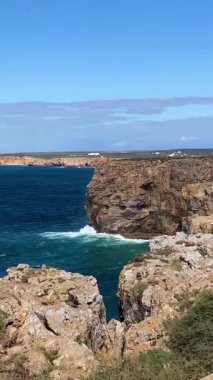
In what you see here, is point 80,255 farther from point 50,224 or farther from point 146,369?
point 146,369

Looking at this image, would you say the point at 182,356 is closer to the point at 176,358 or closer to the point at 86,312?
the point at 176,358

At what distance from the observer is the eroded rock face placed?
19016 mm

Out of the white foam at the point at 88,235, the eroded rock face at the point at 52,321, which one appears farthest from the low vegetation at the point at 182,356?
the white foam at the point at 88,235

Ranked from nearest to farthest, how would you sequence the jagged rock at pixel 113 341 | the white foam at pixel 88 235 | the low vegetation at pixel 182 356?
the low vegetation at pixel 182 356, the jagged rock at pixel 113 341, the white foam at pixel 88 235

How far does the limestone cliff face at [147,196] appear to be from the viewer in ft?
251

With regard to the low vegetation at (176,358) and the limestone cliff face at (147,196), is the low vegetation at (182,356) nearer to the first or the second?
the low vegetation at (176,358)

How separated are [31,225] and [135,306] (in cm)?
6268

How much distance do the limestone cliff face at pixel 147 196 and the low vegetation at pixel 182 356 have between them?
53165 millimetres

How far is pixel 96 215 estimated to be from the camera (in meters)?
82.8

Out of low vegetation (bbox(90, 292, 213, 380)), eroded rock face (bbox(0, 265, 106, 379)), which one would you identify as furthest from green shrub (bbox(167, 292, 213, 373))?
eroded rock face (bbox(0, 265, 106, 379))

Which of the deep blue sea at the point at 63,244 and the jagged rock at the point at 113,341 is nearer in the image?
the jagged rock at the point at 113,341

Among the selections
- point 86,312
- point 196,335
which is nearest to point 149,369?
point 196,335

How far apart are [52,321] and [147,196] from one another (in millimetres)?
57341

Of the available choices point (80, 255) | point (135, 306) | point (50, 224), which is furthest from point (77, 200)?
point (135, 306)
